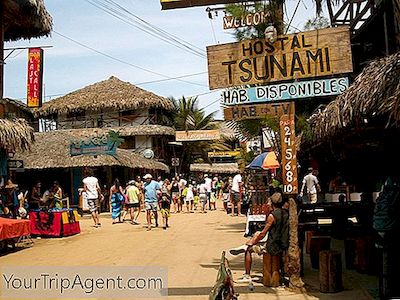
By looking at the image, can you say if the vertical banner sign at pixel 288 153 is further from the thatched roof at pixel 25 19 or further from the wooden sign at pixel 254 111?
the thatched roof at pixel 25 19

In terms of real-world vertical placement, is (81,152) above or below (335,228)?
above

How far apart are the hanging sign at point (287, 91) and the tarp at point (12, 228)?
19.4ft

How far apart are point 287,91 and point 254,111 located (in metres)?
0.57

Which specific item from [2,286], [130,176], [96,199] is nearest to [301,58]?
[2,286]

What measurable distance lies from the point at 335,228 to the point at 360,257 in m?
2.56

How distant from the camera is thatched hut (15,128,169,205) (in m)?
25.4

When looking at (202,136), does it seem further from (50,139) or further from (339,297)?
(339,297)

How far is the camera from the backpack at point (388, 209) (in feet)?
23.3

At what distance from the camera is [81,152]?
2475 centimetres

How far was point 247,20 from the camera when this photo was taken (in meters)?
13.3

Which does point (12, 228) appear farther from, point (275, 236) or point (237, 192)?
point (237, 192)

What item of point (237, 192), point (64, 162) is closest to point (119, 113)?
point (64, 162)

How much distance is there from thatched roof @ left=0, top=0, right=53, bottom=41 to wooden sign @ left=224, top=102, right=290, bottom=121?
9.54 meters

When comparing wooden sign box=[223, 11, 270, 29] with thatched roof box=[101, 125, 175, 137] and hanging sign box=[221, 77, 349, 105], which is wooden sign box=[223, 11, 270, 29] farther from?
thatched roof box=[101, 125, 175, 137]
